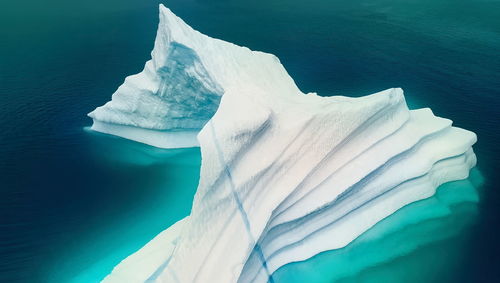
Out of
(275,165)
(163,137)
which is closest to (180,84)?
(163,137)

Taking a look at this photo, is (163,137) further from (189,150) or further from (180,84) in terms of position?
(180,84)

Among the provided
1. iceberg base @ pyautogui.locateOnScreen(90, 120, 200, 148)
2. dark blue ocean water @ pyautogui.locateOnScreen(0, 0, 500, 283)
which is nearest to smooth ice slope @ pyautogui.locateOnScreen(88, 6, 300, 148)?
iceberg base @ pyautogui.locateOnScreen(90, 120, 200, 148)

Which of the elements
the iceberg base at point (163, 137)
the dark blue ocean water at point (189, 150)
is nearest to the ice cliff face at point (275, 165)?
the dark blue ocean water at point (189, 150)

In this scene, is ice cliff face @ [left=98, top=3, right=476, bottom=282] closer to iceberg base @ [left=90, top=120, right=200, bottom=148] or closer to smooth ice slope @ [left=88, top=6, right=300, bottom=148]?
smooth ice slope @ [left=88, top=6, right=300, bottom=148]

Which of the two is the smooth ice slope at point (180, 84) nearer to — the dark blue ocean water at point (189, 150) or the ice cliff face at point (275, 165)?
the ice cliff face at point (275, 165)

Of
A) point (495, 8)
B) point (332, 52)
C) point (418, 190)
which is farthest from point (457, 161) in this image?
point (495, 8)
